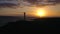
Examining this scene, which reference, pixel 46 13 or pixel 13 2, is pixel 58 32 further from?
pixel 13 2

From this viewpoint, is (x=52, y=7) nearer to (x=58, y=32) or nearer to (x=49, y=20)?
(x=49, y=20)

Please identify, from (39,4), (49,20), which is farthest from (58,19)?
(39,4)

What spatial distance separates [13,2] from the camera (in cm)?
332

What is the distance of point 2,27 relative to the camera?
128 inches

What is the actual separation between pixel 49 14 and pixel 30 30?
470 mm

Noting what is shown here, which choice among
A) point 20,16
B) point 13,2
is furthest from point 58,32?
point 13,2

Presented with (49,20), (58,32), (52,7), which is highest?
(52,7)

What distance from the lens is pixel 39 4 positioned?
3320 millimetres

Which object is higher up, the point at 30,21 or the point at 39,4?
the point at 39,4

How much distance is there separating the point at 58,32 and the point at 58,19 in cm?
24

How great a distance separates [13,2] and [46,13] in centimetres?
63

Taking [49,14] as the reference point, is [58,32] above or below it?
below

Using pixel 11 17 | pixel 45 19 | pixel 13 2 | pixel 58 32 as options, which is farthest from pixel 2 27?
pixel 58 32

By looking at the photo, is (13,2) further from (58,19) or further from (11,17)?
(58,19)
